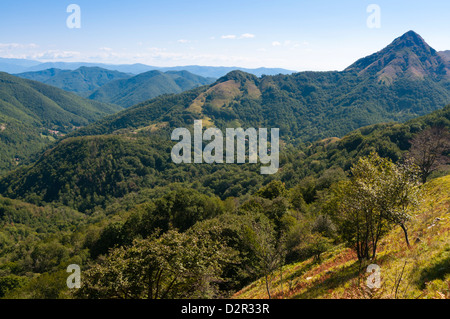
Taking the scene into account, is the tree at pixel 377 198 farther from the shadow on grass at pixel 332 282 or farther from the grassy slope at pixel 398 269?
the grassy slope at pixel 398 269

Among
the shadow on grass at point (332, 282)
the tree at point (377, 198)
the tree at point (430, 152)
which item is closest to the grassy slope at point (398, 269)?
the shadow on grass at point (332, 282)

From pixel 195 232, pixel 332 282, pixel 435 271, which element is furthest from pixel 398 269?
pixel 195 232

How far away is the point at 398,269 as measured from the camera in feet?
47.6

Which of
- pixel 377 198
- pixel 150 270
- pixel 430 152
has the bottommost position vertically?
pixel 150 270

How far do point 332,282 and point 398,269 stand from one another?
5.36 meters

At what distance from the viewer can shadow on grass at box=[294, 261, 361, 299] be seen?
56.9 feet

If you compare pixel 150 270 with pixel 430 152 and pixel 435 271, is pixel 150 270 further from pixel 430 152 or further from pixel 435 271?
pixel 430 152

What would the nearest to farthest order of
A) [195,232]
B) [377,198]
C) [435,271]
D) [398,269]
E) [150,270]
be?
[435,271], [398,269], [150,270], [377,198], [195,232]

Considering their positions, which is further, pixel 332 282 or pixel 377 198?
pixel 332 282

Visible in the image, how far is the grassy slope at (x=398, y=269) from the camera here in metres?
12.2

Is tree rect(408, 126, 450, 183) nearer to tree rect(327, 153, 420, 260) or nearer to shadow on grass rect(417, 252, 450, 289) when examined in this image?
tree rect(327, 153, 420, 260)

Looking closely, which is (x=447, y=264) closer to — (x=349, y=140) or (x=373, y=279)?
(x=373, y=279)

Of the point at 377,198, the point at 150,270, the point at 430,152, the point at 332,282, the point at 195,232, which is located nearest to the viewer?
the point at 150,270
